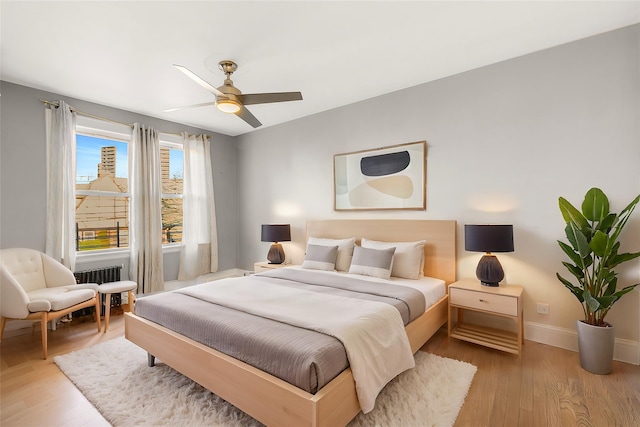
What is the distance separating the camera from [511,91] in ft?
9.34

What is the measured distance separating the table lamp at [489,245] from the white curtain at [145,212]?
4.05m

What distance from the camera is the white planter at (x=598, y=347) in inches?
85.4

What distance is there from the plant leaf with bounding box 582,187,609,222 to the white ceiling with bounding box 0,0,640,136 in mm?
1368

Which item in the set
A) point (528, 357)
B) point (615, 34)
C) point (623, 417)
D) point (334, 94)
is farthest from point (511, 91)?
point (623, 417)

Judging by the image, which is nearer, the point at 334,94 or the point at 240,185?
the point at 334,94

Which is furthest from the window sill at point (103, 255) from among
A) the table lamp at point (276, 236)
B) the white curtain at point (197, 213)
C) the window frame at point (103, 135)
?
the table lamp at point (276, 236)

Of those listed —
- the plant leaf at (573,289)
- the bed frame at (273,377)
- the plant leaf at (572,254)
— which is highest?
the plant leaf at (572,254)

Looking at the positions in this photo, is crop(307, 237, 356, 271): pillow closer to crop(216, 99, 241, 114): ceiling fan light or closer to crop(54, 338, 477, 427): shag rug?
crop(54, 338, 477, 427): shag rug

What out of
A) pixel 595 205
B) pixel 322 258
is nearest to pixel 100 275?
pixel 322 258

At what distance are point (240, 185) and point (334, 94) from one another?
2.70 metres

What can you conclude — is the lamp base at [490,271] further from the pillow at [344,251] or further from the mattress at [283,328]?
the pillow at [344,251]

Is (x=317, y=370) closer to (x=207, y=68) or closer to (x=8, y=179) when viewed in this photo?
(x=207, y=68)

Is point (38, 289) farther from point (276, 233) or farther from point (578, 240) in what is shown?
point (578, 240)

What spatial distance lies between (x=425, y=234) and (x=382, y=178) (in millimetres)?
884
